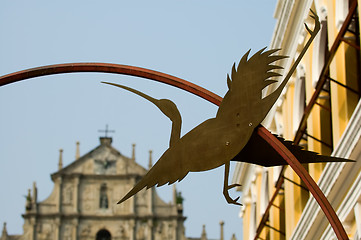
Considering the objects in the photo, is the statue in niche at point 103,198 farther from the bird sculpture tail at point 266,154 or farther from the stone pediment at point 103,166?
the bird sculpture tail at point 266,154

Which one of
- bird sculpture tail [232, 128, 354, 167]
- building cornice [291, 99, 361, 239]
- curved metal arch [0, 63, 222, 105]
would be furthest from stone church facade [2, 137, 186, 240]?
bird sculpture tail [232, 128, 354, 167]

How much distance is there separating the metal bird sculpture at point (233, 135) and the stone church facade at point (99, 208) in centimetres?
3927

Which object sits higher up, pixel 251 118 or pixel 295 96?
pixel 295 96

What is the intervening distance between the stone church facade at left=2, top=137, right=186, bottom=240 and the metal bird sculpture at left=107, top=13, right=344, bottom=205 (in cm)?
3927

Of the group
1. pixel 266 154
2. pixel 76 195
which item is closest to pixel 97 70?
pixel 266 154

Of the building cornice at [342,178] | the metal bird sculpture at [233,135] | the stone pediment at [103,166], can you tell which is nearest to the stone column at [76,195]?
the stone pediment at [103,166]

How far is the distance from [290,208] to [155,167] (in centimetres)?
1156

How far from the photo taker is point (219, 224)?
1932 inches

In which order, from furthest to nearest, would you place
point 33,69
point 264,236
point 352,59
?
point 264,236 < point 352,59 < point 33,69

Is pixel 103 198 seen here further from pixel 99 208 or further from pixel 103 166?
pixel 103 166

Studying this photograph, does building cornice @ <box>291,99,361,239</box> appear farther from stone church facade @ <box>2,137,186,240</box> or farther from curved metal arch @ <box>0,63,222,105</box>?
stone church facade @ <box>2,137,186,240</box>

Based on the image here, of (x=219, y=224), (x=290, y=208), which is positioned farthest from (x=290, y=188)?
(x=219, y=224)

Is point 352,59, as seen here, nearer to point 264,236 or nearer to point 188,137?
point 188,137

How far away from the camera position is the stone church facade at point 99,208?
159ft
